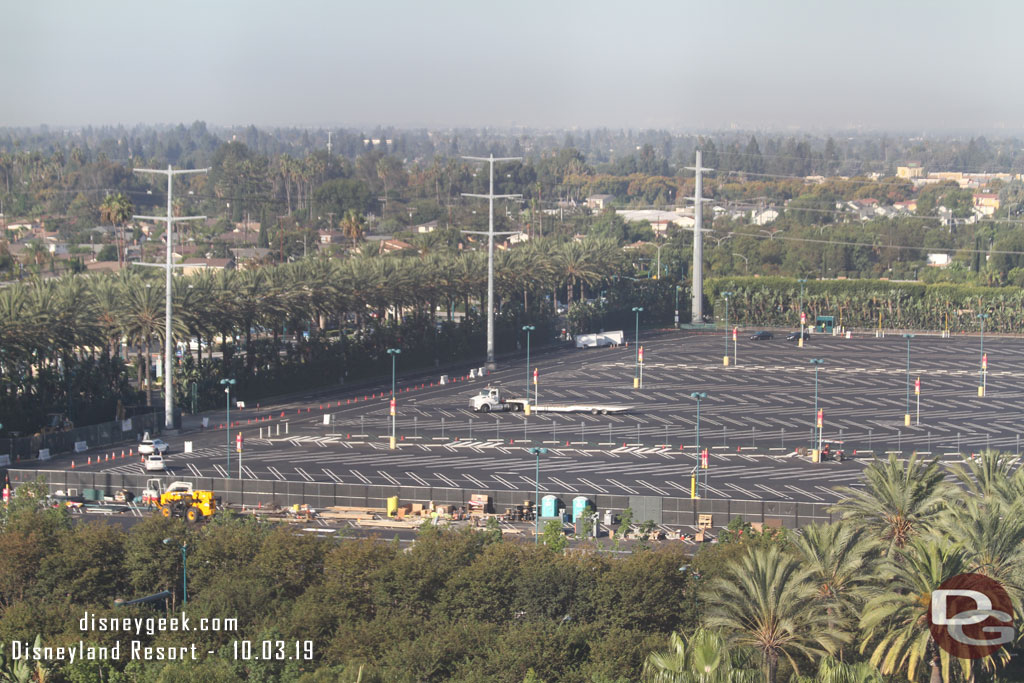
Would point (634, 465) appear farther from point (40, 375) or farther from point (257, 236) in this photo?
point (257, 236)

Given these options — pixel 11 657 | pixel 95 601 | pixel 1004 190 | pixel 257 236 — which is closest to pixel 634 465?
pixel 95 601

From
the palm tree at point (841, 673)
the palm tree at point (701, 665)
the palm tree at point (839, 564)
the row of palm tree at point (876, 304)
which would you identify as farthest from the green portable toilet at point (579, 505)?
the row of palm tree at point (876, 304)

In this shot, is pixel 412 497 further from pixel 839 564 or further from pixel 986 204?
pixel 986 204

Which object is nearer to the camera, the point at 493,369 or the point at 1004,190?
the point at 493,369

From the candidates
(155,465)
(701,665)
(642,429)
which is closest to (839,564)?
(701,665)

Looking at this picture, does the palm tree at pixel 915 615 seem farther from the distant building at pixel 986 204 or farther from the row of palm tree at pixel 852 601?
the distant building at pixel 986 204

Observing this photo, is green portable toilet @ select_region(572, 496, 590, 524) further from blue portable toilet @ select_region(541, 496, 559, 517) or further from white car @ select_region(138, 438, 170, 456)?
white car @ select_region(138, 438, 170, 456)
